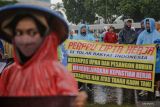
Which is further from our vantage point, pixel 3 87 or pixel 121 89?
pixel 121 89

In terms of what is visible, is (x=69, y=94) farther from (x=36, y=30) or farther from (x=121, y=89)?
(x=121, y=89)

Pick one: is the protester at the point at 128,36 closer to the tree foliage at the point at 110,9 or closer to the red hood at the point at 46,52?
the red hood at the point at 46,52

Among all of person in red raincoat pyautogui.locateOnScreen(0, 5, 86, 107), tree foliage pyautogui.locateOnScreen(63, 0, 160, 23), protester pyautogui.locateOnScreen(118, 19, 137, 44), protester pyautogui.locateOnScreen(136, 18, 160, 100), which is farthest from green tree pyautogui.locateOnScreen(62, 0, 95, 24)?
person in red raincoat pyautogui.locateOnScreen(0, 5, 86, 107)

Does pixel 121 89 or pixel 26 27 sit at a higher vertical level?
pixel 26 27

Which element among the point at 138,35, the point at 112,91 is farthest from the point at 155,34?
the point at 112,91

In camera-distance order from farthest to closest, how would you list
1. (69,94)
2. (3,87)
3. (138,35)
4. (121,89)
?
(138,35) < (121,89) < (3,87) < (69,94)

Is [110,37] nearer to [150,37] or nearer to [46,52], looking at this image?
[150,37]

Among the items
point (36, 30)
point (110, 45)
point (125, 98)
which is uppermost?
point (36, 30)

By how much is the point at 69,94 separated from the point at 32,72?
265mm

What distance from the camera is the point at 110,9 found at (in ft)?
227

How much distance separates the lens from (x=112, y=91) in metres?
10.9

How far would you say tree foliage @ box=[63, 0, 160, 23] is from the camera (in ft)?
192

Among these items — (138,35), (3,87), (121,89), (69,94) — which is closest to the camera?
(69,94)

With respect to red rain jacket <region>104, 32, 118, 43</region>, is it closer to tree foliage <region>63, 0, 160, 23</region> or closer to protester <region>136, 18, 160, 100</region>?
protester <region>136, 18, 160, 100</region>
